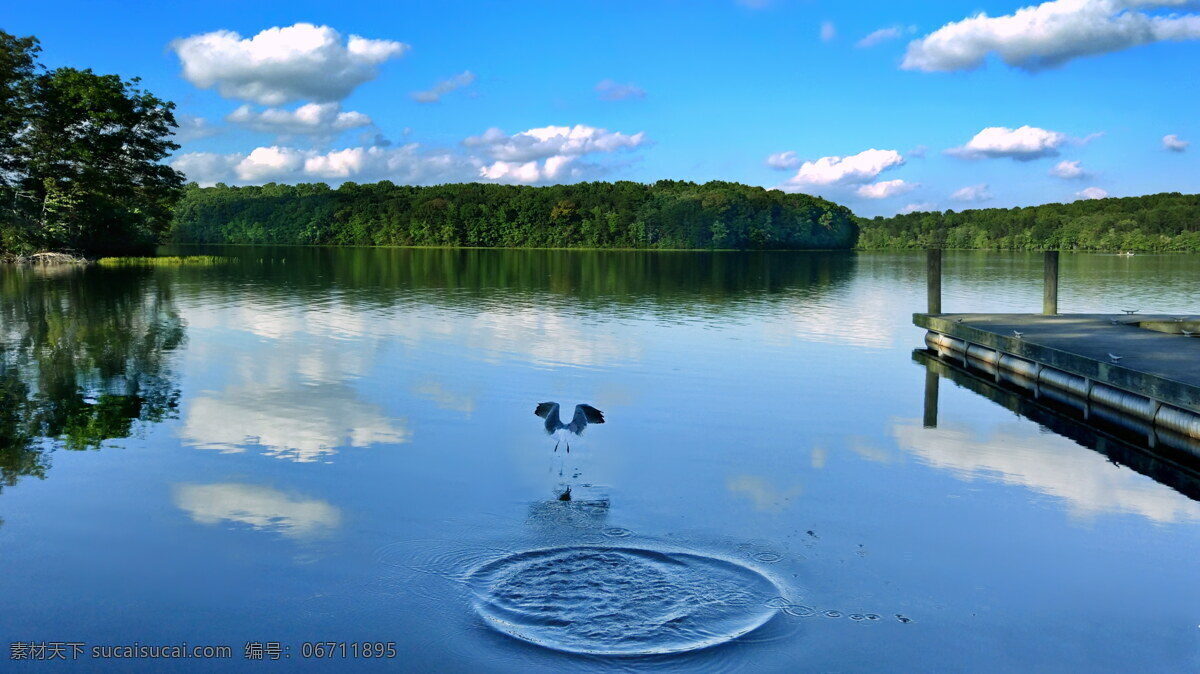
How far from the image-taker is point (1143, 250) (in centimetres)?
14200

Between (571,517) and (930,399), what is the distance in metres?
10.2

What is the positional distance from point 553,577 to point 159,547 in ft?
12.4

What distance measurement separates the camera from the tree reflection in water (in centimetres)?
1355

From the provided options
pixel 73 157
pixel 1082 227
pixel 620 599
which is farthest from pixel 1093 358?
pixel 1082 227

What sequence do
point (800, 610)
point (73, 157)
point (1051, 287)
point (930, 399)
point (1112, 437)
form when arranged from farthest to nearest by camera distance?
point (73, 157) → point (1051, 287) → point (930, 399) → point (1112, 437) → point (800, 610)

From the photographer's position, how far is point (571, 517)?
33.0ft

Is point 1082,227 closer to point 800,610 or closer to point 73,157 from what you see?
point 73,157

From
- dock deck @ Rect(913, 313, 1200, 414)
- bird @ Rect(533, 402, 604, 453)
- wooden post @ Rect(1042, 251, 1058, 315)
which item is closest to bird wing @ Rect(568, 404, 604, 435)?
bird @ Rect(533, 402, 604, 453)

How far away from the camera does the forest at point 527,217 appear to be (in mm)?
153250

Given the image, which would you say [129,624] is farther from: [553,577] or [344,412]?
[344,412]

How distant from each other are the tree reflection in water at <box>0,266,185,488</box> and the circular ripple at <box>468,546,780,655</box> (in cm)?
676

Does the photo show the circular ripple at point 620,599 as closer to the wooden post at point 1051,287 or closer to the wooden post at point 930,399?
the wooden post at point 930,399

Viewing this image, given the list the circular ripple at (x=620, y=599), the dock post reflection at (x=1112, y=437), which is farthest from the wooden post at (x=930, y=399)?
the circular ripple at (x=620, y=599)

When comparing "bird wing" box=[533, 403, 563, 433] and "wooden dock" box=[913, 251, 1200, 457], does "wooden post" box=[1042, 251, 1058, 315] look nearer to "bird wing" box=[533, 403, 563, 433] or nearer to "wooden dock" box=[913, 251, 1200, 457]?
"wooden dock" box=[913, 251, 1200, 457]
